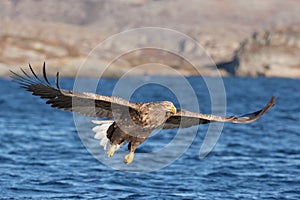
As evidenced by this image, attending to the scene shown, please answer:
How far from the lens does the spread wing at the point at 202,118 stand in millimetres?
14883

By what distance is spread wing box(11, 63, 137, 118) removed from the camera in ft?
46.6

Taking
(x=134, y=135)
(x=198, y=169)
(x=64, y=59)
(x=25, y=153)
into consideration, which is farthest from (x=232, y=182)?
(x=64, y=59)

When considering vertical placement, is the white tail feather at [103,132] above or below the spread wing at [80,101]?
below

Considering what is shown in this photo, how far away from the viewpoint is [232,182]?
2188cm

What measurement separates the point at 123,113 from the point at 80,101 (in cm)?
108

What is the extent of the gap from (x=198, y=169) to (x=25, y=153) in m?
7.77

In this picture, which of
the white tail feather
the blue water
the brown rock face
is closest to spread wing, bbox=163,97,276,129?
the white tail feather

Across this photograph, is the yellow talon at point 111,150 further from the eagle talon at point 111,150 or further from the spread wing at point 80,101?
the spread wing at point 80,101

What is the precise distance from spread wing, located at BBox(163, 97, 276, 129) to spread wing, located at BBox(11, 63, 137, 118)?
1.41 m

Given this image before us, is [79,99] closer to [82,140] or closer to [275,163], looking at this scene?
[275,163]

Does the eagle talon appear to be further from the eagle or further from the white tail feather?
the white tail feather

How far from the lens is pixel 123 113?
15.4 m

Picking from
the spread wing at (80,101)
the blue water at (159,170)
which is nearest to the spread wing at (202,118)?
the spread wing at (80,101)

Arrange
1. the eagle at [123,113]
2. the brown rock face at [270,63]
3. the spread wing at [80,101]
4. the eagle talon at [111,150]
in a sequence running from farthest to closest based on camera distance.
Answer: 1. the brown rock face at [270,63]
2. the eagle talon at [111,150]
3. the eagle at [123,113]
4. the spread wing at [80,101]
